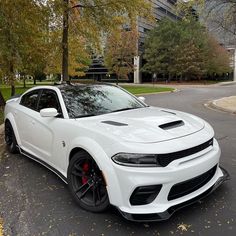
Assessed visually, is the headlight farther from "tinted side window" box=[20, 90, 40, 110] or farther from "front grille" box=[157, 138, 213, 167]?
"tinted side window" box=[20, 90, 40, 110]

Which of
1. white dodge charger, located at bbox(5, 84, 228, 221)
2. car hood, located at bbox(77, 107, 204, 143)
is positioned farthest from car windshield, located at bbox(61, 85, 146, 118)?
car hood, located at bbox(77, 107, 204, 143)

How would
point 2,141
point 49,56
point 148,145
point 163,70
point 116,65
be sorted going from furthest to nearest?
point 163,70, point 116,65, point 49,56, point 2,141, point 148,145

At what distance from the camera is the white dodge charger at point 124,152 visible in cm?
328

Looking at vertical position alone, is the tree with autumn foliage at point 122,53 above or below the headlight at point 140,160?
above

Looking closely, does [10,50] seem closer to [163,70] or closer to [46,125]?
[46,125]

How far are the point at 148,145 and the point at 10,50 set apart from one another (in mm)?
9514

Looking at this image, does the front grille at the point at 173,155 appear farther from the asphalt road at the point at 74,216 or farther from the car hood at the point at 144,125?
the asphalt road at the point at 74,216

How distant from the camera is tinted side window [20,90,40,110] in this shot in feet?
18.2

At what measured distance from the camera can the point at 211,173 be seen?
12.7 ft

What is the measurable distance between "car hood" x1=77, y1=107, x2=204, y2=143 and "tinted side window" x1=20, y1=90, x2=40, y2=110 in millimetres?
1657

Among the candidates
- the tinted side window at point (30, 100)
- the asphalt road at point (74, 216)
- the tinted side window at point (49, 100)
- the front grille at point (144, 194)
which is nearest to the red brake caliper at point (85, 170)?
the asphalt road at point (74, 216)

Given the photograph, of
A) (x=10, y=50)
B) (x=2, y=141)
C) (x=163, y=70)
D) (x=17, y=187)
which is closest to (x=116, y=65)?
(x=163, y=70)

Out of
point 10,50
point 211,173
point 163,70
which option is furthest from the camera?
point 163,70

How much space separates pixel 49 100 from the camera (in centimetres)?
511
